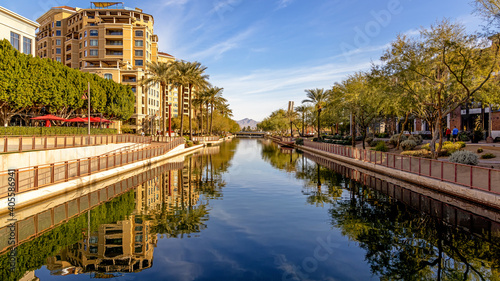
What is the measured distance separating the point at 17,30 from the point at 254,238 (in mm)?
49926

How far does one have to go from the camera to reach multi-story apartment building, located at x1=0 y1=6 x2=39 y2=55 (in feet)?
136

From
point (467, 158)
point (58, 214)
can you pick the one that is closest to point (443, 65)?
point (467, 158)

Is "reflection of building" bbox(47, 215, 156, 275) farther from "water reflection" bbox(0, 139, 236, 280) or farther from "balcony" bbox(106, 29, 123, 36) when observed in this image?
"balcony" bbox(106, 29, 123, 36)

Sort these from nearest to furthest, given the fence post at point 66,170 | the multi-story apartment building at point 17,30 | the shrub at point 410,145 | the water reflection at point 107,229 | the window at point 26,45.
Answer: the water reflection at point 107,229 < the fence post at point 66,170 < the shrub at point 410,145 < the multi-story apartment building at point 17,30 < the window at point 26,45

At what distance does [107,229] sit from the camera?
1323cm

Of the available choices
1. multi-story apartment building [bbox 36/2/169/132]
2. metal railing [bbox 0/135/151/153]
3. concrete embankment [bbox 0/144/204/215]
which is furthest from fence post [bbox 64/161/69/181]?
multi-story apartment building [bbox 36/2/169/132]

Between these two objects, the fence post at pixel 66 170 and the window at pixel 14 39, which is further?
the window at pixel 14 39

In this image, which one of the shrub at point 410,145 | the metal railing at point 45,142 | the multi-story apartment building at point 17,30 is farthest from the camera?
the multi-story apartment building at point 17,30

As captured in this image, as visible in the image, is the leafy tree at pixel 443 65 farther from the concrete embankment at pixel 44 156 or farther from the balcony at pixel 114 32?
the balcony at pixel 114 32

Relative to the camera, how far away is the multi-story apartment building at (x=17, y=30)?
136ft

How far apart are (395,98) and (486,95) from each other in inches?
271

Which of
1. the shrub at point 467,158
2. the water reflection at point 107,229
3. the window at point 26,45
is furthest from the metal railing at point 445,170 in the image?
the window at point 26,45

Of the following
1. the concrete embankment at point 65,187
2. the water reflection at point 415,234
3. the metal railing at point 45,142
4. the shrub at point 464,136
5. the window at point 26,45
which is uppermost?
the window at point 26,45

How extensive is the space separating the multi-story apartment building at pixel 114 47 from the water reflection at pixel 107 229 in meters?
71.8
